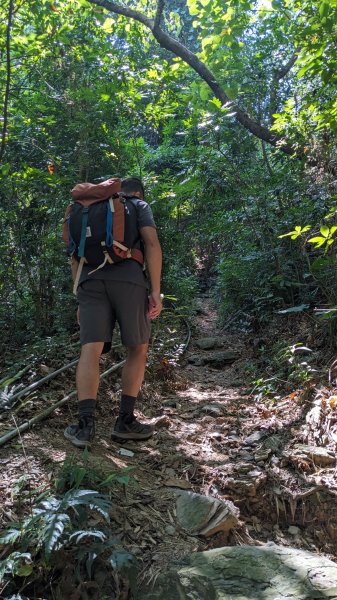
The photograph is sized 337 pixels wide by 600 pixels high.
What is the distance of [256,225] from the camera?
23.6 ft

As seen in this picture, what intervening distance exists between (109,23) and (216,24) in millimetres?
2132

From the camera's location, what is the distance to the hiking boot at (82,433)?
305 cm

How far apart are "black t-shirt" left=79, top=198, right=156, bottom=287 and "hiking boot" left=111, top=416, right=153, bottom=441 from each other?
102 cm

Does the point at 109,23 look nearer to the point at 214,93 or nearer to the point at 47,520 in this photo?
the point at 214,93

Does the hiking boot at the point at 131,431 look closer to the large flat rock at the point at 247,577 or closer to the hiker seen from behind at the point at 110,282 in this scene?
the hiker seen from behind at the point at 110,282

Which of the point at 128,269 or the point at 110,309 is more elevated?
the point at 128,269

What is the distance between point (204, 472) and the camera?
3139 mm

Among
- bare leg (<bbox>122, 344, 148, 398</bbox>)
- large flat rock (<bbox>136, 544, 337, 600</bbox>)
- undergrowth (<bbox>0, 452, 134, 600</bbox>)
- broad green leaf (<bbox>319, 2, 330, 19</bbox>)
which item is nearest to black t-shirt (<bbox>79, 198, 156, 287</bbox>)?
bare leg (<bbox>122, 344, 148, 398</bbox>)

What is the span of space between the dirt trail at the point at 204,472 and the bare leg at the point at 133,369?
390 millimetres

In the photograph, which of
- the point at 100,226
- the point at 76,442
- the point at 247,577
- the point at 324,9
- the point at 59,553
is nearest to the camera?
the point at 59,553

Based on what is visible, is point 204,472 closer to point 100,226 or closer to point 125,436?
point 125,436

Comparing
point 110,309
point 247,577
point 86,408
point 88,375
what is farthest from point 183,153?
point 247,577

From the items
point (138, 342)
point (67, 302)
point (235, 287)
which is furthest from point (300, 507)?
point (235, 287)

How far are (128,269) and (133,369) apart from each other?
0.71 m
